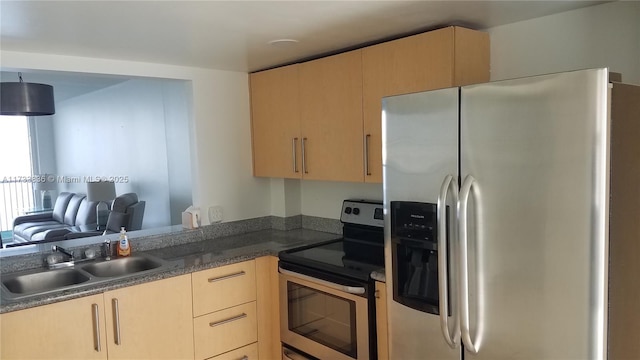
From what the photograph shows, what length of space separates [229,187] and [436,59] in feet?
5.57

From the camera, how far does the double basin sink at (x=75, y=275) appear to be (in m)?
2.22

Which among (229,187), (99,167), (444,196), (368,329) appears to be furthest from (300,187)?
(99,167)

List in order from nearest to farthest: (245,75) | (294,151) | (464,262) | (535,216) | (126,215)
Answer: (535,216) → (464,262) → (294,151) → (245,75) → (126,215)

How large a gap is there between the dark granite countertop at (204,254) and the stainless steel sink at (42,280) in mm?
249

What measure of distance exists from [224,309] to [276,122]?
4.03ft

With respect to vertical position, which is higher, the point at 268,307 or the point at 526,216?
the point at 526,216

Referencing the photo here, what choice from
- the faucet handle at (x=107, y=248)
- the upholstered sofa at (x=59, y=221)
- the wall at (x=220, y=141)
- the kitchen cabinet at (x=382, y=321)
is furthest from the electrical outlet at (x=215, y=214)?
the upholstered sofa at (x=59, y=221)

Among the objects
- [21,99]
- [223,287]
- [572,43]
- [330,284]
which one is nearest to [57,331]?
[223,287]

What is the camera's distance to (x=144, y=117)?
15.8 feet

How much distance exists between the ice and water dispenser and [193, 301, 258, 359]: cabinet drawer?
110 centimetres

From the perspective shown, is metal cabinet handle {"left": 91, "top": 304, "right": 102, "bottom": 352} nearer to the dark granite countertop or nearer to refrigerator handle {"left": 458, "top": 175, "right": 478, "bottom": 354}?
the dark granite countertop

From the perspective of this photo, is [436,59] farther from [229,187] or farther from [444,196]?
[229,187]

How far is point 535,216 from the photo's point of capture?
4.71 feet

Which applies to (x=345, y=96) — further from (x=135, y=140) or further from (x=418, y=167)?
(x=135, y=140)
